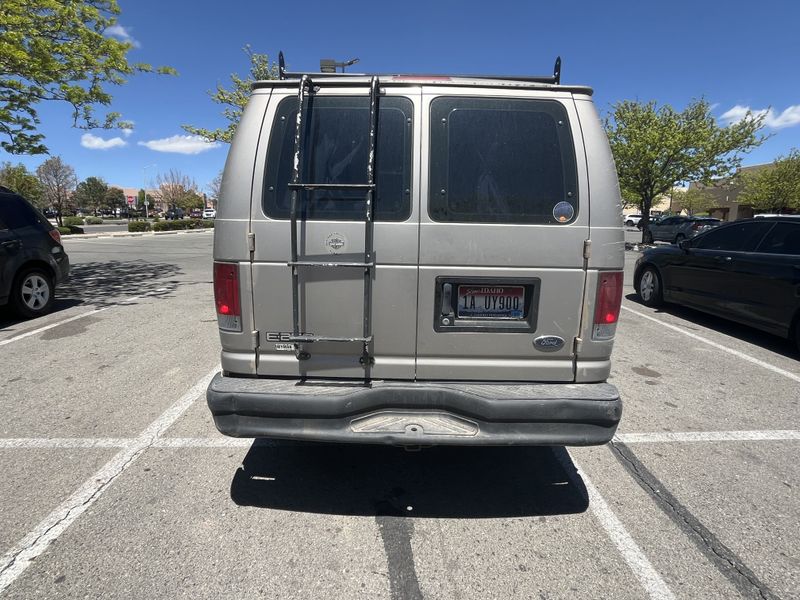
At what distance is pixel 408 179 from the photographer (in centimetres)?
247

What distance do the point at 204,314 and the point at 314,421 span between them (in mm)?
5820

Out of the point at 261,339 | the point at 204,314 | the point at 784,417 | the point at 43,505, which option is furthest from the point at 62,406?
the point at 784,417

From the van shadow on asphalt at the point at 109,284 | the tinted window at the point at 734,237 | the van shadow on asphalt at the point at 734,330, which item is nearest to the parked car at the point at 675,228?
the van shadow on asphalt at the point at 734,330

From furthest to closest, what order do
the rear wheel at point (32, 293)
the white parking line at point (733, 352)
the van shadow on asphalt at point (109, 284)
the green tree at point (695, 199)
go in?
the green tree at point (695, 199) < the van shadow on asphalt at point (109, 284) < the rear wheel at point (32, 293) < the white parking line at point (733, 352)

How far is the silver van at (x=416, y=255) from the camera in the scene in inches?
95.4

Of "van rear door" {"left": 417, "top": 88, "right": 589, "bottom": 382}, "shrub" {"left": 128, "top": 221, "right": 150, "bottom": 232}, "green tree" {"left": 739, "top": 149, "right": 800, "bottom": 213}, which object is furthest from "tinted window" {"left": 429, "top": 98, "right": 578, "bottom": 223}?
"green tree" {"left": 739, "top": 149, "right": 800, "bottom": 213}

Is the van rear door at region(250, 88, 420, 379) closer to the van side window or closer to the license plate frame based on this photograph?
the van side window

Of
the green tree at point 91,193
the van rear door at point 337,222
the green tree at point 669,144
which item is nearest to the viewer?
the van rear door at point 337,222

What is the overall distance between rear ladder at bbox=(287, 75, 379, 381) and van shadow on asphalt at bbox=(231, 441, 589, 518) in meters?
1.01

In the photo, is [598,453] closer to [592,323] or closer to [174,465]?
[592,323]

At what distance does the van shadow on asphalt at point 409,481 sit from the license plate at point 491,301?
1183 mm

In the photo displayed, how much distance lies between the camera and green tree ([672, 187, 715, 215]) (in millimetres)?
56688

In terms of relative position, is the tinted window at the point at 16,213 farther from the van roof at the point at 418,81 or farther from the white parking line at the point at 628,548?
the white parking line at the point at 628,548

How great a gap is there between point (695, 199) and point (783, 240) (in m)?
63.3
